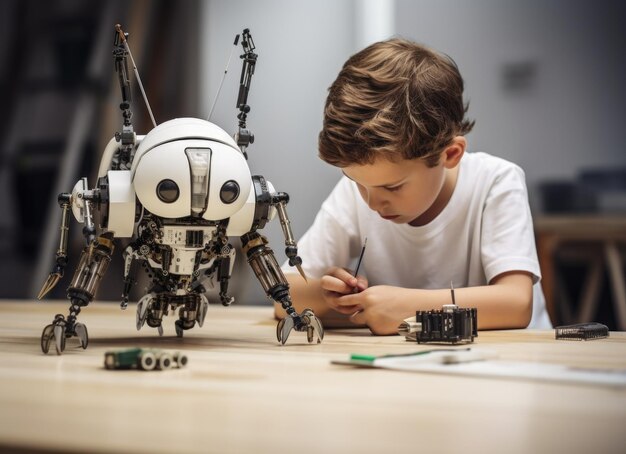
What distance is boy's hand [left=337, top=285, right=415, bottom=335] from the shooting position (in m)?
1.10

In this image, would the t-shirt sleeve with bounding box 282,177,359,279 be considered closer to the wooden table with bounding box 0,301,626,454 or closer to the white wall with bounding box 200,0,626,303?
the wooden table with bounding box 0,301,626,454

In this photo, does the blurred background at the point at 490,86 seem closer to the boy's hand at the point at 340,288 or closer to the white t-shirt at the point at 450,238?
the white t-shirt at the point at 450,238

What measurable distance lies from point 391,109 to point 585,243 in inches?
65.8

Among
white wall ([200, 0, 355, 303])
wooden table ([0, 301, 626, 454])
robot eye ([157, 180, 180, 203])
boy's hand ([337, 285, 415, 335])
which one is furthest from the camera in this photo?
white wall ([200, 0, 355, 303])

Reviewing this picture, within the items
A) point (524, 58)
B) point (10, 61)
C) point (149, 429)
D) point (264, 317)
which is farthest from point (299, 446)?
point (10, 61)

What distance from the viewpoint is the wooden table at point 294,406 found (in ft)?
1.54

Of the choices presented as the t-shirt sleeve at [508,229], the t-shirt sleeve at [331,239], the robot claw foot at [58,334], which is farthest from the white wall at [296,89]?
the robot claw foot at [58,334]

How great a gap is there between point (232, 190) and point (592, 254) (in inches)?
81.7

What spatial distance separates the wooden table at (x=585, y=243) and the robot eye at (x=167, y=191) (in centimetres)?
180

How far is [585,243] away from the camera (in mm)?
2682

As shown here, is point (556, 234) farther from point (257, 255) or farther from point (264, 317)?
point (257, 255)

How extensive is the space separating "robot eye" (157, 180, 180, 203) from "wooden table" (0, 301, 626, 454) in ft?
0.55

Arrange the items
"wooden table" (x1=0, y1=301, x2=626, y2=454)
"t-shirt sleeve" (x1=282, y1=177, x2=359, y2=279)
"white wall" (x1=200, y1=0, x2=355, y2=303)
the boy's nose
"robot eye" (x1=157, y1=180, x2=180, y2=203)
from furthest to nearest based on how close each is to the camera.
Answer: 1. "white wall" (x1=200, y1=0, x2=355, y2=303)
2. "t-shirt sleeve" (x1=282, y1=177, x2=359, y2=279)
3. the boy's nose
4. "robot eye" (x1=157, y1=180, x2=180, y2=203)
5. "wooden table" (x1=0, y1=301, x2=626, y2=454)

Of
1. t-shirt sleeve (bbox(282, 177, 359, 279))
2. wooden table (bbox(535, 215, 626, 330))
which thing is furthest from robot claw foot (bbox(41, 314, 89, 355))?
wooden table (bbox(535, 215, 626, 330))
